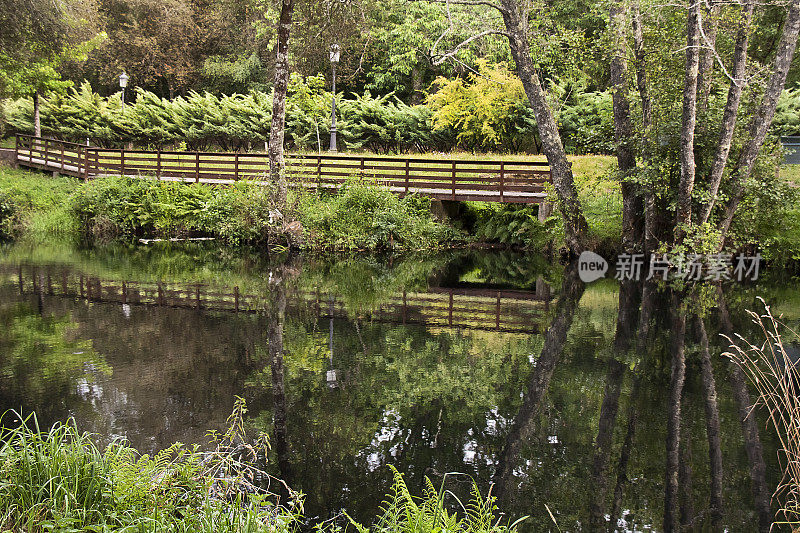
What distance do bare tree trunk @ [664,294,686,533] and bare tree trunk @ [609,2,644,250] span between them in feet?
22.0

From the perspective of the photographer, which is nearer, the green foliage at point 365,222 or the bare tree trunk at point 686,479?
the bare tree trunk at point 686,479

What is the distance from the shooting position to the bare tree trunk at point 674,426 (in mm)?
5433

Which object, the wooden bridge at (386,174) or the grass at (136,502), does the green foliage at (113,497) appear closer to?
the grass at (136,502)

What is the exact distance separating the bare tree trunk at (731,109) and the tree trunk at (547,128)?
3.31 metres

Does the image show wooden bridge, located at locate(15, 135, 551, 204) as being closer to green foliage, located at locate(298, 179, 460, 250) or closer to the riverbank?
the riverbank

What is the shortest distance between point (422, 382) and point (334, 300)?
16.9 feet

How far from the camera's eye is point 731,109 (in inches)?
603

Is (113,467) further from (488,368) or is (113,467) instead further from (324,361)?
(488,368)

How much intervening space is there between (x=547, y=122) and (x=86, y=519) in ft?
49.9

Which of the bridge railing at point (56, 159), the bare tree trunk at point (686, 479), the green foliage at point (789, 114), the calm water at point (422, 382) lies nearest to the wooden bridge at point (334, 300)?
the calm water at point (422, 382)

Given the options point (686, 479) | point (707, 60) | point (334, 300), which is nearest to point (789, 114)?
point (707, 60)

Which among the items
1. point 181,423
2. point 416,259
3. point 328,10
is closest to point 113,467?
point 181,423

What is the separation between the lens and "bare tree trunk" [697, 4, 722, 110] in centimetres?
1508

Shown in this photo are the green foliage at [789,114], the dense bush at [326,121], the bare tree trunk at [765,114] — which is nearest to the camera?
the bare tree trunk at [765,114]
